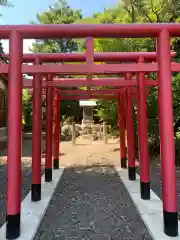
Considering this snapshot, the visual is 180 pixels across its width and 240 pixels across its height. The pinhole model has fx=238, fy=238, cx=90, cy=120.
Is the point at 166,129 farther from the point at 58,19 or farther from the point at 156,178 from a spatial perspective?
the point at 58,19

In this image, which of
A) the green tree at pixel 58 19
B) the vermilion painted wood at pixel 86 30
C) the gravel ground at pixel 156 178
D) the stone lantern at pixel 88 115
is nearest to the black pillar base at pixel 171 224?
the gravel ground at pixel 156 178

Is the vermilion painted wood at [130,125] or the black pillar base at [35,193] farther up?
the vermilion painted wood at [130,125]

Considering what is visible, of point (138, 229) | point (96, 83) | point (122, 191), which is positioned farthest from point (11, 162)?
point (122, 191)

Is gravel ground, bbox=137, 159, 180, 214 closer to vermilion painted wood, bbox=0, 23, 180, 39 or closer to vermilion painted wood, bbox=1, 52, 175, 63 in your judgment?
vermilion painted wood, bbox=1, 52, 175, 63

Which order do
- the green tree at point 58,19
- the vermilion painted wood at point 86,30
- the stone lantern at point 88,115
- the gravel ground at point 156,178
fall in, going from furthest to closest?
the green tree at point 58,19, the stone lantern at point 88,115, the gravel ground at point 156,178, the vermilion painted wood at point 86,30

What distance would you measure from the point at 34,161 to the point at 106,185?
2.24 m

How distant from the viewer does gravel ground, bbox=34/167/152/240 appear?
11.0 feet

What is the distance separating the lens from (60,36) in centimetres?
340

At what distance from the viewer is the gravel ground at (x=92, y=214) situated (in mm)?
3363

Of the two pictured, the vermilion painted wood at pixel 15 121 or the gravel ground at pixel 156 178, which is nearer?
the vermilion painted wood at pixel 15 121

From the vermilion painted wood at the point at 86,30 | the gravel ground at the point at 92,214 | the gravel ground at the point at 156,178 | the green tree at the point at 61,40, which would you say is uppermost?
the green tree at the point at 61,40

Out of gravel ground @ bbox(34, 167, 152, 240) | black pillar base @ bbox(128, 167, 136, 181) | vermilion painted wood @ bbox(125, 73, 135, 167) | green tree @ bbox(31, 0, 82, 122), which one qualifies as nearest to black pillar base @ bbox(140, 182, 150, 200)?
gravel ground @ bbox(34, 167, 152, 240)

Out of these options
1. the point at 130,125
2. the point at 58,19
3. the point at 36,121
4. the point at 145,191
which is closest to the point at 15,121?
the point at 36,121

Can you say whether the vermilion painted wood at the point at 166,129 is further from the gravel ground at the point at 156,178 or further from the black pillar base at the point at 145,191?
the gravel ground at the point at 156,178
